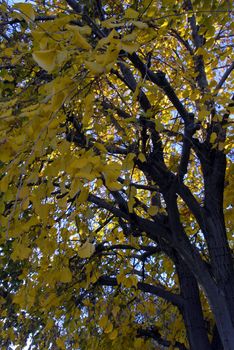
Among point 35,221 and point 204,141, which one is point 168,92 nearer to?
point 204,141

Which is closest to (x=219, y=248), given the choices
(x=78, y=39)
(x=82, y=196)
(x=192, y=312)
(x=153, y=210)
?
(x=192, y=312)

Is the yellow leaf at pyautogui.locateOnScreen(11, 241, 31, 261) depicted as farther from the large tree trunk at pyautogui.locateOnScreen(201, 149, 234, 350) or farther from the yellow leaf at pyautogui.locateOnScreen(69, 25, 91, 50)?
the large tree trunk at pyautogui.locateOnScreen(201, 149, 234, 350)

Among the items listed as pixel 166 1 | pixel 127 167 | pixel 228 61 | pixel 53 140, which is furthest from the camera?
pixel 228 61

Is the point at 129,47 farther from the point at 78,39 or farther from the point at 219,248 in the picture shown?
the point at 219,248

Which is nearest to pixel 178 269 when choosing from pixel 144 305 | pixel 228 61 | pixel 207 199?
pixel 144 305

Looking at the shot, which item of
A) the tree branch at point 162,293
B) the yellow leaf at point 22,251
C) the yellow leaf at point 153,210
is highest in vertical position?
the tree branch at point 162,293

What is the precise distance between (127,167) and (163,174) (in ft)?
5.61

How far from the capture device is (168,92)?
394cm

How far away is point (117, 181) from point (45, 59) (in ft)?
2.75

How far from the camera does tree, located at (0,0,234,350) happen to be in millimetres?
2373

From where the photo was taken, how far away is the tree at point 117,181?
237 cm

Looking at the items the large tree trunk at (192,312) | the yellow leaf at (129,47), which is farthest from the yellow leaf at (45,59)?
the large tree trunk at (192,312)

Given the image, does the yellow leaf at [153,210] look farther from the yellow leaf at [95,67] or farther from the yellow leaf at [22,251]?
the yellow leaf at [95,67]

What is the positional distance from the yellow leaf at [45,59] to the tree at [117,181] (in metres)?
0.17
